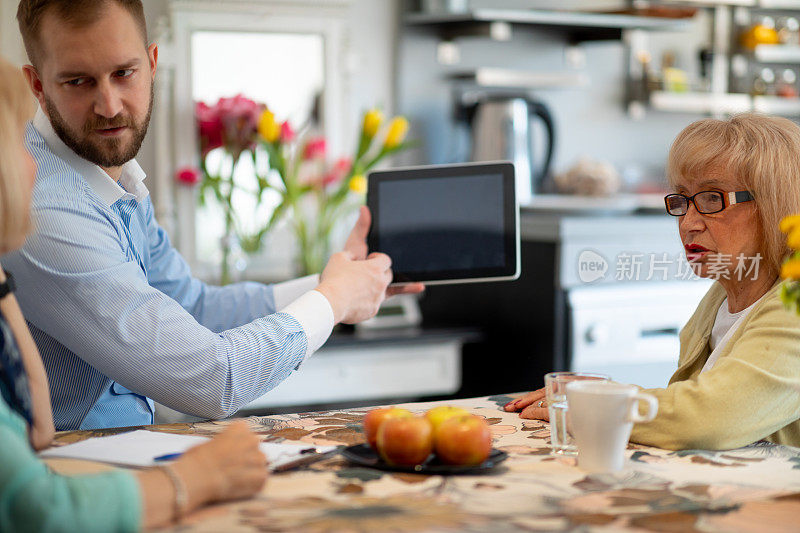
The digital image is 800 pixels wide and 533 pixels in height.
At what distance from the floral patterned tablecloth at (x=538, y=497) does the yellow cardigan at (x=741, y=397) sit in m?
0.02

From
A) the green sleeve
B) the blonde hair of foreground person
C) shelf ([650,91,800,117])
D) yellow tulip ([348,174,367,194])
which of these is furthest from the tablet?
shelf ([650,91,800,117])

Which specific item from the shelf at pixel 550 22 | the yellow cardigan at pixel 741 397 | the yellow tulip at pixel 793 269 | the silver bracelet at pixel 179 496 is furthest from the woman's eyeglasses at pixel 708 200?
the shelf at pixel 550 22

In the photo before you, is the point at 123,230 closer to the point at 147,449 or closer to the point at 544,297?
the point at 147,449

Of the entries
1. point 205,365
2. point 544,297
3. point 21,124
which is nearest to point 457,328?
point 544,297

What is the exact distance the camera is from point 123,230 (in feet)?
5.51

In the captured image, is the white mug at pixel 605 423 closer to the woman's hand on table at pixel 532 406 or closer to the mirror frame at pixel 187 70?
the woman's hand on table at pixel 532 406

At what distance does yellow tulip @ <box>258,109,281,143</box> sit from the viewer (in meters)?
3.02

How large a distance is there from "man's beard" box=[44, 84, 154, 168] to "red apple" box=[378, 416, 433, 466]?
0.82 m

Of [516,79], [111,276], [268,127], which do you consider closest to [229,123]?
[268,127]

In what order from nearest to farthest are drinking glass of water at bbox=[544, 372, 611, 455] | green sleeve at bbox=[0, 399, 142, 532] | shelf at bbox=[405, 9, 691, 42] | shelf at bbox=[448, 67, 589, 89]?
green sleeve at bbox=[0, 399, 142, 532]
drinking glass of water at bbox=[544, 372, 611, 455]
shelf at bbox=[405, 9, 691, 42]
shelf at bbox=[448, 67, 589, 89]

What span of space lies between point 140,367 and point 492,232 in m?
0.75

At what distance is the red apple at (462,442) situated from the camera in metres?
1.15

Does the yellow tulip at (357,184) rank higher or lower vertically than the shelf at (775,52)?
lower

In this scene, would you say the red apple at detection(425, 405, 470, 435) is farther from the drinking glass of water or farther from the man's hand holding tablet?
the man's hand holding tablet
